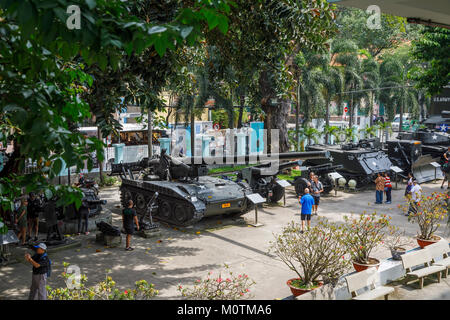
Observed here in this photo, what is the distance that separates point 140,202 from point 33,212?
3737 millimetres

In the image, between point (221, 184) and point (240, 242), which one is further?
point (221, 184)

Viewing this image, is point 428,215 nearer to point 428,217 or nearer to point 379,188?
point 428,217

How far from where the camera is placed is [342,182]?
19719mm

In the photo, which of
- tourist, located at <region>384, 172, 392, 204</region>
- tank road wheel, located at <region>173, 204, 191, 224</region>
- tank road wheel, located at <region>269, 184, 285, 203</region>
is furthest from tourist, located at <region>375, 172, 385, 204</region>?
tank road wheel, located at <region>173, 204, 191, 224</region>

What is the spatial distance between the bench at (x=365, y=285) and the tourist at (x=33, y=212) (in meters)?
8.42

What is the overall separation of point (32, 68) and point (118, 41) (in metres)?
1.33

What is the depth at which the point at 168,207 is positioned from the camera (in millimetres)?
14820

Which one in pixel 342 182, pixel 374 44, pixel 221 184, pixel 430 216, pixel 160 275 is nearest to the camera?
pixel 160 275

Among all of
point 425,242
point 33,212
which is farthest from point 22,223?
point 425,242

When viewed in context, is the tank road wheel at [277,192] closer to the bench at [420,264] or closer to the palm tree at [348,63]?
the bench at [420,264]

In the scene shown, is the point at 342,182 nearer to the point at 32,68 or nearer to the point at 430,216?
the point at 430,216

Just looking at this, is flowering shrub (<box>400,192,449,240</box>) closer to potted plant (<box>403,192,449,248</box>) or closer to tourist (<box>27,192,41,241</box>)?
potted plant (<box>403,192,449,248</box>)

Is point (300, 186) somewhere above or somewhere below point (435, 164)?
below

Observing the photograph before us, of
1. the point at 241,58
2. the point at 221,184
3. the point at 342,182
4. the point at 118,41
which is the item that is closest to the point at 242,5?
the point at 241,58
